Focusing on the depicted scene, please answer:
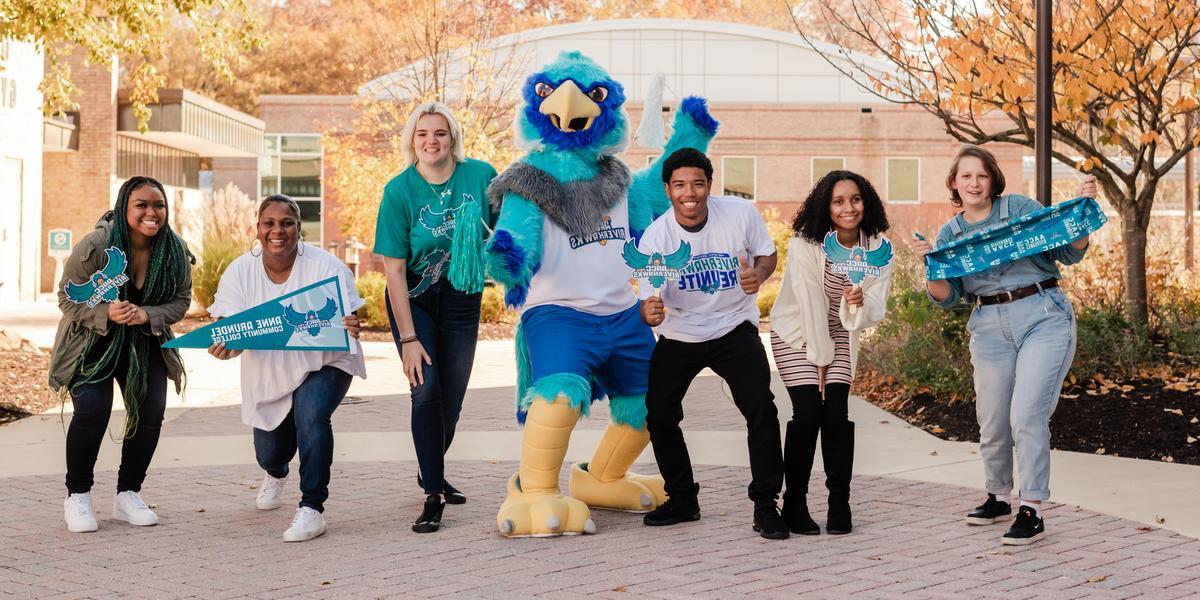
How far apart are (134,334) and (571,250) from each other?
2.05 meters

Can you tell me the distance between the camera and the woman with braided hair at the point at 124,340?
6031 millimetres

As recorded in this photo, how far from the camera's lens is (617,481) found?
6.59m

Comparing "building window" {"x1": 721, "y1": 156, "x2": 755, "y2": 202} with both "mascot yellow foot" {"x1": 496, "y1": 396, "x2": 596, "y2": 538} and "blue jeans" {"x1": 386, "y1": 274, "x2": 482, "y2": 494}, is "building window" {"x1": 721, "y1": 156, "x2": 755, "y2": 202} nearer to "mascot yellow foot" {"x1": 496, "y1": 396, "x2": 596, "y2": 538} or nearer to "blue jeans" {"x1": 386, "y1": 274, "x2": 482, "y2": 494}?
"blue jeans" {"x1": 386, "y1": 274, "x2": 482, "y2": 494}

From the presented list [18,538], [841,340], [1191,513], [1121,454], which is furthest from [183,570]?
[1121,454]

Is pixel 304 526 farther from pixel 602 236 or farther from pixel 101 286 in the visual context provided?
pixel 602 236

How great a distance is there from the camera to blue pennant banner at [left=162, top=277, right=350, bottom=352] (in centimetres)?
599

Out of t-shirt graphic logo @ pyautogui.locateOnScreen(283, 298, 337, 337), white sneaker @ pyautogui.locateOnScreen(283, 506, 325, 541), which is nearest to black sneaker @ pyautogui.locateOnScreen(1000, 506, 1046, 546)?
white sneaker @ pyautogui.locateOnScreen(283, 506, 325, 541)

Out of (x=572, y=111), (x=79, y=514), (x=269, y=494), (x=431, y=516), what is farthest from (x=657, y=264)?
(x=79, y=514)

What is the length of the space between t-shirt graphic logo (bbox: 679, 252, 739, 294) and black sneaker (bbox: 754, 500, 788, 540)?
98 cm

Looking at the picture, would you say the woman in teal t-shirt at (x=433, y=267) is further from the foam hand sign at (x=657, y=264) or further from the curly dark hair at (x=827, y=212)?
the curly dark hair at (x=827, y=212)

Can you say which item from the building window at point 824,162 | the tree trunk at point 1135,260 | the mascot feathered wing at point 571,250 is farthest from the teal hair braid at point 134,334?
the building window at point 824,162

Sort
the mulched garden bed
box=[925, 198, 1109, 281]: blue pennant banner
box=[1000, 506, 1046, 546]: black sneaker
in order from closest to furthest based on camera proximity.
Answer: box=[1000, 506, 1046, 546]: black sneaker, box=[925, 198, 1109, 281]: blue pennant banner, the mulched garden bed

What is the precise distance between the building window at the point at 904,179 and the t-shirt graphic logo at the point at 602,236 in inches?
1346

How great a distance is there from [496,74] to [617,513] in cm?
1972
